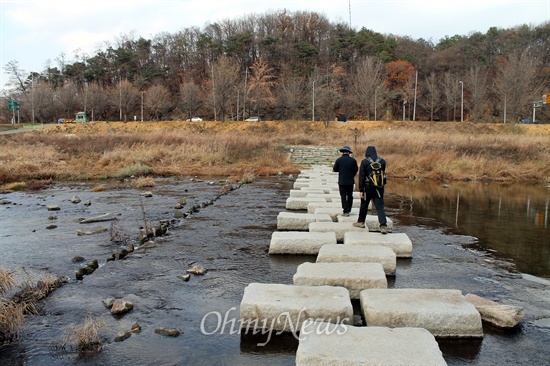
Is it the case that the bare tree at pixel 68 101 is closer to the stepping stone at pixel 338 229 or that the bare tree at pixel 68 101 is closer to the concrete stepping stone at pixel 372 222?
the concrete stepping stone at pixel 372 222

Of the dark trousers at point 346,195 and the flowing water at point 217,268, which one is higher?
the dark trousers at point 346,195

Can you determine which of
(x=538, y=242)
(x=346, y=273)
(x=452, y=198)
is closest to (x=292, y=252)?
(x=346, y=273)

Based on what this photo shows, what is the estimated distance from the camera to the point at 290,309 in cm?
415

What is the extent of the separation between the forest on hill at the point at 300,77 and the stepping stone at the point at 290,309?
5259 cm

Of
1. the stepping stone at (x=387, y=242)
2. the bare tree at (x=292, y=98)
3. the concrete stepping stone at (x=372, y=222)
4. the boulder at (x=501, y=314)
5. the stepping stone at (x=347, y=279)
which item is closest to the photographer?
the boulder at (x=501, y=314)

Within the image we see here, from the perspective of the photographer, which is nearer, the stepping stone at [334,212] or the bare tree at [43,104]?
the stepping stone at [334,212]

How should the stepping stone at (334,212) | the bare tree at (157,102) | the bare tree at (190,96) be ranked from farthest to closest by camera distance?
the bare tree at (157,102) → the bare tree at (190,96) → the stepping stone at (334,212)

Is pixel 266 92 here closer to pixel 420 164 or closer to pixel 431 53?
pixel 431 53

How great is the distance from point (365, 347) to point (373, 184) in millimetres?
4738

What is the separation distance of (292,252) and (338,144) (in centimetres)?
2527

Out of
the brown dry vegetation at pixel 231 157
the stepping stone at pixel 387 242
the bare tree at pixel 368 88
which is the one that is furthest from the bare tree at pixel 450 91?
the stepping stone at pixel 387 242

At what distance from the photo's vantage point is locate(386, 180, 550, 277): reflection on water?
7.65 m

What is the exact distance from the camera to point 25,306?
4.71 metres

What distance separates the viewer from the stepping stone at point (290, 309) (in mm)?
4113
